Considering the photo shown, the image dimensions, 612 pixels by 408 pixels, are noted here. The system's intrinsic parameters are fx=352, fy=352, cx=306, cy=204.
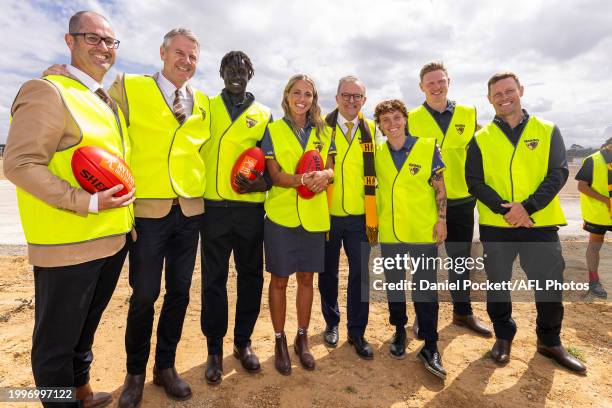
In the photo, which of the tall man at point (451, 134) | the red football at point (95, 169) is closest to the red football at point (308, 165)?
the red football at point (95, 169)

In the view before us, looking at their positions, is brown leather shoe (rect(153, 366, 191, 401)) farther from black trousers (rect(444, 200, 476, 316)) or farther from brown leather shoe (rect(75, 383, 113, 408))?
black trousers (rect(444, 200, 476, 316))

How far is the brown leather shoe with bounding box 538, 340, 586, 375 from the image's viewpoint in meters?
4.03

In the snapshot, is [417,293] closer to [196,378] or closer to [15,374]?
[196,378]

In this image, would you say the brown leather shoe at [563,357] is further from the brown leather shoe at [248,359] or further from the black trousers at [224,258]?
the black trousers at [224,258]

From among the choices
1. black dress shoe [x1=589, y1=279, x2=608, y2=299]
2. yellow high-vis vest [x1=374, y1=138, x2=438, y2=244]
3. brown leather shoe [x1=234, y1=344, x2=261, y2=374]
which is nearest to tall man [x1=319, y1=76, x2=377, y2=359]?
yellow high-vis vest [x1=374, y1=138, x2=438, y2=244]

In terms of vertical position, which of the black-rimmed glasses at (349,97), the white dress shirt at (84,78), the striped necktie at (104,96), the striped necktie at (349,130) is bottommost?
the striped necktie at (349,130)

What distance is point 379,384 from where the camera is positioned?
12.4 ft

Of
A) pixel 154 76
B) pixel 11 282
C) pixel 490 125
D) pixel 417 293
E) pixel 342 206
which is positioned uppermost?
pixel 154 76

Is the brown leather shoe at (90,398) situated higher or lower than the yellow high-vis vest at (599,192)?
lower

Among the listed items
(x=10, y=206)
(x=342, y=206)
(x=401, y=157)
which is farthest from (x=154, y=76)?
(x=10, y=206)

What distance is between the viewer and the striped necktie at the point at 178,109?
327 cm

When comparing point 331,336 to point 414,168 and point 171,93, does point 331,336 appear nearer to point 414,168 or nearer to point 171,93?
point 414,168

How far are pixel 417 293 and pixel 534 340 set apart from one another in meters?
2.15

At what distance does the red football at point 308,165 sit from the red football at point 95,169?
1.77m
